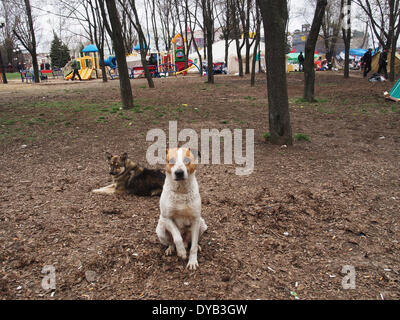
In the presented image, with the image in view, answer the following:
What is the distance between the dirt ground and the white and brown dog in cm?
31

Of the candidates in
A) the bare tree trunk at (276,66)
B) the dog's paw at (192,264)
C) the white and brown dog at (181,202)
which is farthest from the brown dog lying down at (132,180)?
the bare tree trunk at (276,66)

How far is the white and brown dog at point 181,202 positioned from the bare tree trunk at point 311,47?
35.4 feet

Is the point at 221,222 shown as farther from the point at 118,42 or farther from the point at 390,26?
the point at 390,26

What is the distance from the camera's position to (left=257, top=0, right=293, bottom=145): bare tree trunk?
7156 millimetres

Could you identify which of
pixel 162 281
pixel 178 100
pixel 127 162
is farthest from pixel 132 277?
pixel 178 100

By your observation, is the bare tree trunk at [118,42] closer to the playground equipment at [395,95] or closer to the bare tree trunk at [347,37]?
the playground equipment at [395,95]

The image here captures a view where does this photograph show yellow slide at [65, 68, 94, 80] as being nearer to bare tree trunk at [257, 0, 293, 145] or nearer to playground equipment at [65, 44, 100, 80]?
playground equipment at [65, 44, 100, 80]

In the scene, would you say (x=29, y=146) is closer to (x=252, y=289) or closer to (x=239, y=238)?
(x=239, y=238)

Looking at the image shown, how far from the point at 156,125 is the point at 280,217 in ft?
20.9

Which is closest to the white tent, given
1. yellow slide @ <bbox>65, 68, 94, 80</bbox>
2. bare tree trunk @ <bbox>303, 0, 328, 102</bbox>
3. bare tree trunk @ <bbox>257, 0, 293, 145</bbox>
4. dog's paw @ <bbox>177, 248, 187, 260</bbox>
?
yellow slide @ <bbox>65, 68, 94, 80</bbox>

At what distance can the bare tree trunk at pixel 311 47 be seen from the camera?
458 inches

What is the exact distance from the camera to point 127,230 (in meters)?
4.35

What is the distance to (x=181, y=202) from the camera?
3.29 meters

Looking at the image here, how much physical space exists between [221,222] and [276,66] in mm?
4489
